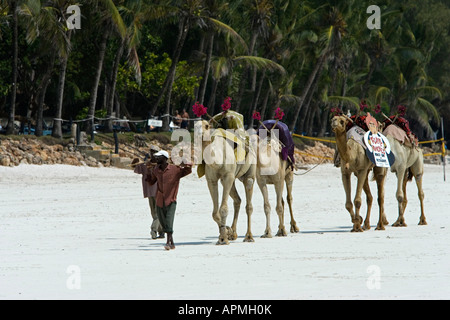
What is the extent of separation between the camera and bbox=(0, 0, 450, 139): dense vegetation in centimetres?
3606

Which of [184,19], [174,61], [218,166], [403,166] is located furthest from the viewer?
[184,19]

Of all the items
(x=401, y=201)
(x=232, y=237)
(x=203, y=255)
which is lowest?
(x=401, y=201)

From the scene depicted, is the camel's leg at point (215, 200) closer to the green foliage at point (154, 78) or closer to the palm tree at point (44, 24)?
the palm tree at point (44, 24)

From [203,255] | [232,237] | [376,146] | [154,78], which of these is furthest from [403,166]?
[154,78]

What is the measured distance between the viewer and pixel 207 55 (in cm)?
4200

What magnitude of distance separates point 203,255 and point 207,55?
30.2 metres

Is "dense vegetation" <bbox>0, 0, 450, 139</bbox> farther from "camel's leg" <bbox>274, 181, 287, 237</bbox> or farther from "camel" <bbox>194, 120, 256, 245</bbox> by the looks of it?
"camel" <bbox>194, 120, 256, 245</bbox>

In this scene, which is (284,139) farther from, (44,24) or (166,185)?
(44,24)

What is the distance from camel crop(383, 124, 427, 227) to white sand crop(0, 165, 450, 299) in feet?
1.22

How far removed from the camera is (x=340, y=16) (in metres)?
50.3

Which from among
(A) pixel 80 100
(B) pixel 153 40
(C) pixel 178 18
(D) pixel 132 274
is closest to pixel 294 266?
(D) pixel 132 274

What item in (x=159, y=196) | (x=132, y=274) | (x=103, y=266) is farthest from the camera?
(x=159, y=196)

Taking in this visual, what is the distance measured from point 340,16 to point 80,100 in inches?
590
